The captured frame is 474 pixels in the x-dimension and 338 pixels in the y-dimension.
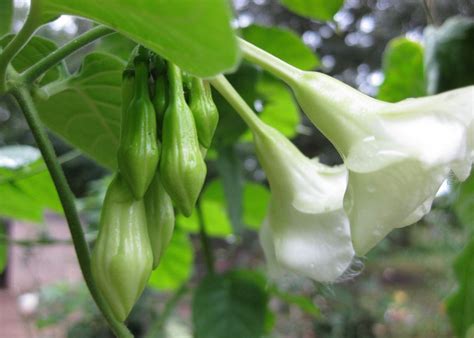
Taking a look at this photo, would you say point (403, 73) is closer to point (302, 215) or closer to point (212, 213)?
point (212, 213)

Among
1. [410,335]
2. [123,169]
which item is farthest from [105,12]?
[410,335]

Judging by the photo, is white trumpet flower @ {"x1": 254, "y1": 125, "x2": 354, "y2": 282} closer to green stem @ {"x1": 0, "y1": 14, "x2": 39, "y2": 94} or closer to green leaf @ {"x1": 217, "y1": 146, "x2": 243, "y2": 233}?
green stem @ {"x1": 0, "y1": 14, "x2": 39, "y2": 94}

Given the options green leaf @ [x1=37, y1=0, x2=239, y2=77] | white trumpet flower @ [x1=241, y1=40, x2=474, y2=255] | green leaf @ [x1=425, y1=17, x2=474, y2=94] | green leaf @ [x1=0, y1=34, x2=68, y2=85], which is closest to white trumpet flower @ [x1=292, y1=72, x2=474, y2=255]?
white trumpet flower @ [x1=241, y1=40, x2=474, y2=255]

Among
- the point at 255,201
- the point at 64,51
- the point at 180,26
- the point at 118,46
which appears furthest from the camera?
the point at 255,201

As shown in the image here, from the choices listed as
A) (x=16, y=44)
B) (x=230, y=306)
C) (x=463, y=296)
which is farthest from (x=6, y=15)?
(x=463, y=296)

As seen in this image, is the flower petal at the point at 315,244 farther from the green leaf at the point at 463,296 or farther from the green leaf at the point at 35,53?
the green leaf at the point at 463,296

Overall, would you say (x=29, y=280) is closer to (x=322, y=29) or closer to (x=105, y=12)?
(x=322, y=29)
